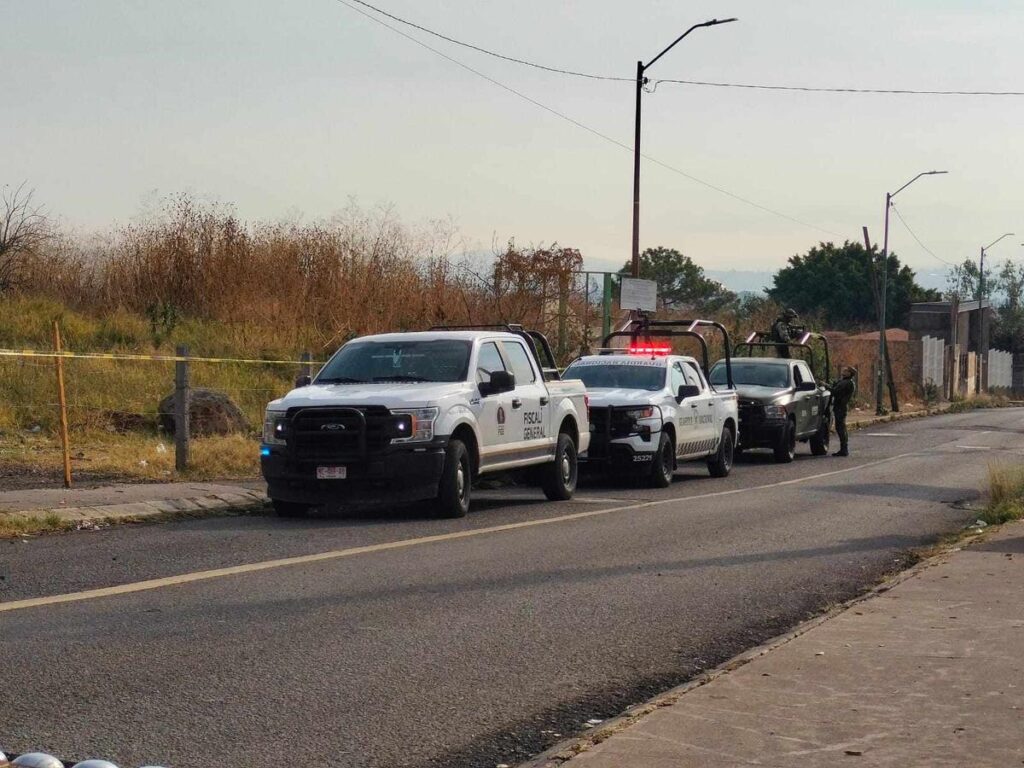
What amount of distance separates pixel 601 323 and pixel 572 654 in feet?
87.7

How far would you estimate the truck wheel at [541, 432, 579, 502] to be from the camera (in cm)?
1744

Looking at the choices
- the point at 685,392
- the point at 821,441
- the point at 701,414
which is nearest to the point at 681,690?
the point at 685,392

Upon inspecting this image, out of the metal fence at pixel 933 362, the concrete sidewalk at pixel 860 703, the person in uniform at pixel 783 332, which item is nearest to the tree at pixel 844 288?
the metal fence at pixel 933 362

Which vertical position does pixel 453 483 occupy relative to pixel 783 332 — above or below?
below

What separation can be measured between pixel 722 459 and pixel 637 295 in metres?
8.51

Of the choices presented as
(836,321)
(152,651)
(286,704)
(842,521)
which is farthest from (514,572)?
(836,321)

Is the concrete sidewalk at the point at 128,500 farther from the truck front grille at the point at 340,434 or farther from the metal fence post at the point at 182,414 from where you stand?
the truck front grille at the point at 340,434

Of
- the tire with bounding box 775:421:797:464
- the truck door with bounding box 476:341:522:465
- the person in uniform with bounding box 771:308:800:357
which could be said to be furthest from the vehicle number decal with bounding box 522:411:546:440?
the person in uniform with bounding box 771:308:800:357

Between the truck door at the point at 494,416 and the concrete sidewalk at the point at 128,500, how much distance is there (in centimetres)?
254

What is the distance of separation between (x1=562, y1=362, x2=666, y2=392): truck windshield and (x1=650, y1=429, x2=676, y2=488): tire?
0.84m

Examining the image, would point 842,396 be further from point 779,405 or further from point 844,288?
point 844,288

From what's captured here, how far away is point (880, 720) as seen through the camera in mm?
6312

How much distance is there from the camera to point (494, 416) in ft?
52.3

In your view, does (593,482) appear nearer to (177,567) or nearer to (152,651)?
(177,567)
